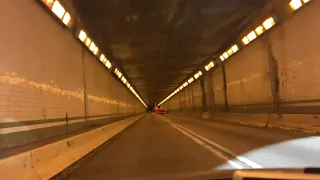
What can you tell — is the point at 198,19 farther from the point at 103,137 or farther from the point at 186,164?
the point at 186,164

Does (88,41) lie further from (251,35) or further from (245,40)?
(245,40)

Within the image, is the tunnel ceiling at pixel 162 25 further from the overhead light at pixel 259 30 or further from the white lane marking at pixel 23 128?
the white lane marking at pixel 23 128

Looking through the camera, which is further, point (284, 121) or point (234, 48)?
point (234, 48)

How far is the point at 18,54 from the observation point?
9.80 metres

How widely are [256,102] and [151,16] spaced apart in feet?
33.5

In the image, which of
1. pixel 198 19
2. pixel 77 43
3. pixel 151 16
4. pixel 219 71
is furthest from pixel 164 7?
pixel 219 71

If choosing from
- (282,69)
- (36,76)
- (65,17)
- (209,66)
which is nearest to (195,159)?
(36,76)

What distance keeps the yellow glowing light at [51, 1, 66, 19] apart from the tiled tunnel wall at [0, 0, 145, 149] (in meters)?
0.27

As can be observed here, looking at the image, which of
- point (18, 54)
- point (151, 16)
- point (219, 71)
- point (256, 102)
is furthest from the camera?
point (219, 71)

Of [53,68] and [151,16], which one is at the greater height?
[151,16]

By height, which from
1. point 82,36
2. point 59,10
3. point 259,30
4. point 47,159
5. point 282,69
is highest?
point 259,30

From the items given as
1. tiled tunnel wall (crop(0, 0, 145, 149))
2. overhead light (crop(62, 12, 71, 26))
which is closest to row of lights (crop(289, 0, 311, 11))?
overhead light (crop(62, 12, 71, 26))

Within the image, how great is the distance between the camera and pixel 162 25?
19891 mm

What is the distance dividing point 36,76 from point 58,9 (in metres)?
3.27
